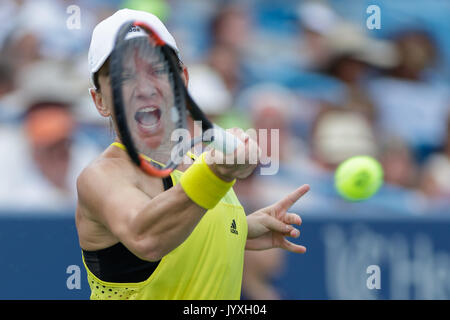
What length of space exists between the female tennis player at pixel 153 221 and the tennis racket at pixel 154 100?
0.07 ft

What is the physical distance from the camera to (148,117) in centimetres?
279

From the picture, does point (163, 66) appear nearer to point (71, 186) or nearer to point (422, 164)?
point (71, 186)

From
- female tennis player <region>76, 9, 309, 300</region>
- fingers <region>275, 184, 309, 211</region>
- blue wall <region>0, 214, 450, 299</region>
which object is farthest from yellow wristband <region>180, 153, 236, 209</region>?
blue wall <region>0, 214, 450, 299</region>

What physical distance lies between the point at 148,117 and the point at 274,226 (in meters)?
0.99

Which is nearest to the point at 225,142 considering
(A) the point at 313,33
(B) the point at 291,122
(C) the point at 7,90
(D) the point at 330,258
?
(D) the point at 330,258

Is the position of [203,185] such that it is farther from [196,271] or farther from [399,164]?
[399,164]

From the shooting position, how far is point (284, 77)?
7703mm

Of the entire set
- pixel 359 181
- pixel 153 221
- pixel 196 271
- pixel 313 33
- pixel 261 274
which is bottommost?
pixel 196 271

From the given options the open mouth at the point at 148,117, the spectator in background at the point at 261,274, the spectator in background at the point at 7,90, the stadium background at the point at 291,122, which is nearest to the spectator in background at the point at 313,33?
the stadium background at the point at 291,122
